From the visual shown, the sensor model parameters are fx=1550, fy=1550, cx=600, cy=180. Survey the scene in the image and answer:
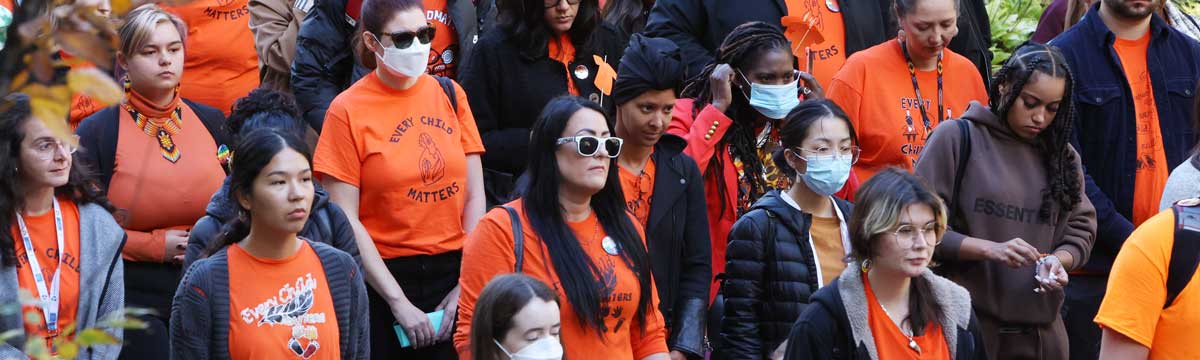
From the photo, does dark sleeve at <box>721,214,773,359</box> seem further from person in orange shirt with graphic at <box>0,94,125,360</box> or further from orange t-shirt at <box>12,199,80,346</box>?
orange t-shirt at <box>12,199,80,346</box>

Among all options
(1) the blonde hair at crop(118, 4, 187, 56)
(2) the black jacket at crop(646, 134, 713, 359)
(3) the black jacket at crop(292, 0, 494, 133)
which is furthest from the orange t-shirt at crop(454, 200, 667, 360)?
(3) the black jacket at crop(292, 0, 494, 133)

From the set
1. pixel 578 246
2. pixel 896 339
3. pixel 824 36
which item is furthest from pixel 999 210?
pixel 578 246

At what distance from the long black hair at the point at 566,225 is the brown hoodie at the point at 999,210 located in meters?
1.40

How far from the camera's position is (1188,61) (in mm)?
7871

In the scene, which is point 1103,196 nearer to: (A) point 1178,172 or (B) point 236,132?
(A) point 1178,172

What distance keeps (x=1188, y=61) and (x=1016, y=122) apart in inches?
75.9

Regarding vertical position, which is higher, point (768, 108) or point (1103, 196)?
point (768, 108)

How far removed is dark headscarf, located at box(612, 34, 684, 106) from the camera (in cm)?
633

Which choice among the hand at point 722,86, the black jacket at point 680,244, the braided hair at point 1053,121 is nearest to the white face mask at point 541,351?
the black jacket at point 680,244

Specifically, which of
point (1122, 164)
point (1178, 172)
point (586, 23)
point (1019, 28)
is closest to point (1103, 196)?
point (1122, 164)

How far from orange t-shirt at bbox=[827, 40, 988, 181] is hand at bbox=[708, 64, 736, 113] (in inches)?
29.1

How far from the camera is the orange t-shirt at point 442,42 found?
7.75m

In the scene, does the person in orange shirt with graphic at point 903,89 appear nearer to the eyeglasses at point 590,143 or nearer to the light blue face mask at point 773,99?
the light blue face mask at point 773,99

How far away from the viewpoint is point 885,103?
7246 mm
